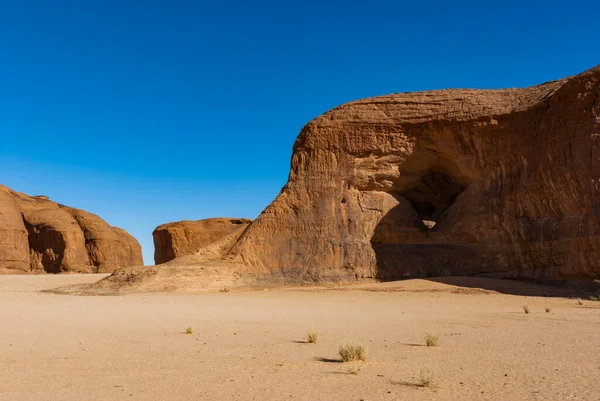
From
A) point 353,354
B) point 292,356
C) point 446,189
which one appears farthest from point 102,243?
point 353,354

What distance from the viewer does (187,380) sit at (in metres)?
5.25

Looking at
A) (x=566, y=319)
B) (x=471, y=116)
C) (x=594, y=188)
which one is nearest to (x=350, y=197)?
(x=471, y=116)

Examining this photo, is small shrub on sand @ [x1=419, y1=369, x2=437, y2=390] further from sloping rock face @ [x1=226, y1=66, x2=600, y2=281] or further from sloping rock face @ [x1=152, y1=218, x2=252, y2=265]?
sloping rock face @ [x1=152, y1=218, x2=252, y2=265]

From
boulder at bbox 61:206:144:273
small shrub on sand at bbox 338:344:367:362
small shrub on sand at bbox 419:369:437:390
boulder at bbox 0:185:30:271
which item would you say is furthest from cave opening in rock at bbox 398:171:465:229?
boulder at bbox 0:185:30:271

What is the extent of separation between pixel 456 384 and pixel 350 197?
72.6 ft

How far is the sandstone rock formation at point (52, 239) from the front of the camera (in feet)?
154

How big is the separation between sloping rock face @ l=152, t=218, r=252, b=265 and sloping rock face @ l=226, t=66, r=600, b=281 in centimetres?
2468

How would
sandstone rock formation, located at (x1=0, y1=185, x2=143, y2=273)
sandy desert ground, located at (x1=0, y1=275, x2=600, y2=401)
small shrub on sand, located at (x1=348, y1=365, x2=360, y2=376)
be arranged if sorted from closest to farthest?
sandy desert ground, located at (x1=0, y1=275, x2=600, y2=401) → small shrub on sand, located at (x1=348, y1=365, x2=360, y2=376) → sandstone rock formation, located at (x1=0, y1=185, x2=143, y2=273)

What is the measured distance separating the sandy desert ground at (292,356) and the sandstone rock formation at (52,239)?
132ft

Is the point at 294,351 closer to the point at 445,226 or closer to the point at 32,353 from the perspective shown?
the point at 32,353

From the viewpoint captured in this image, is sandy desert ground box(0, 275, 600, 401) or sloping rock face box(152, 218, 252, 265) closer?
sandy desert ground box(0, 275, 600, 401)

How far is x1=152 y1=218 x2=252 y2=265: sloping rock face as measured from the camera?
51219 millimetres

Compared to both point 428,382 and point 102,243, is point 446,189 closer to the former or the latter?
point 428,382

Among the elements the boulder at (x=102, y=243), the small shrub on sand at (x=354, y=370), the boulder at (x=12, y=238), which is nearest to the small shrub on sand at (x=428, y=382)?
the small shrub on sand at (x=354, y=370)
